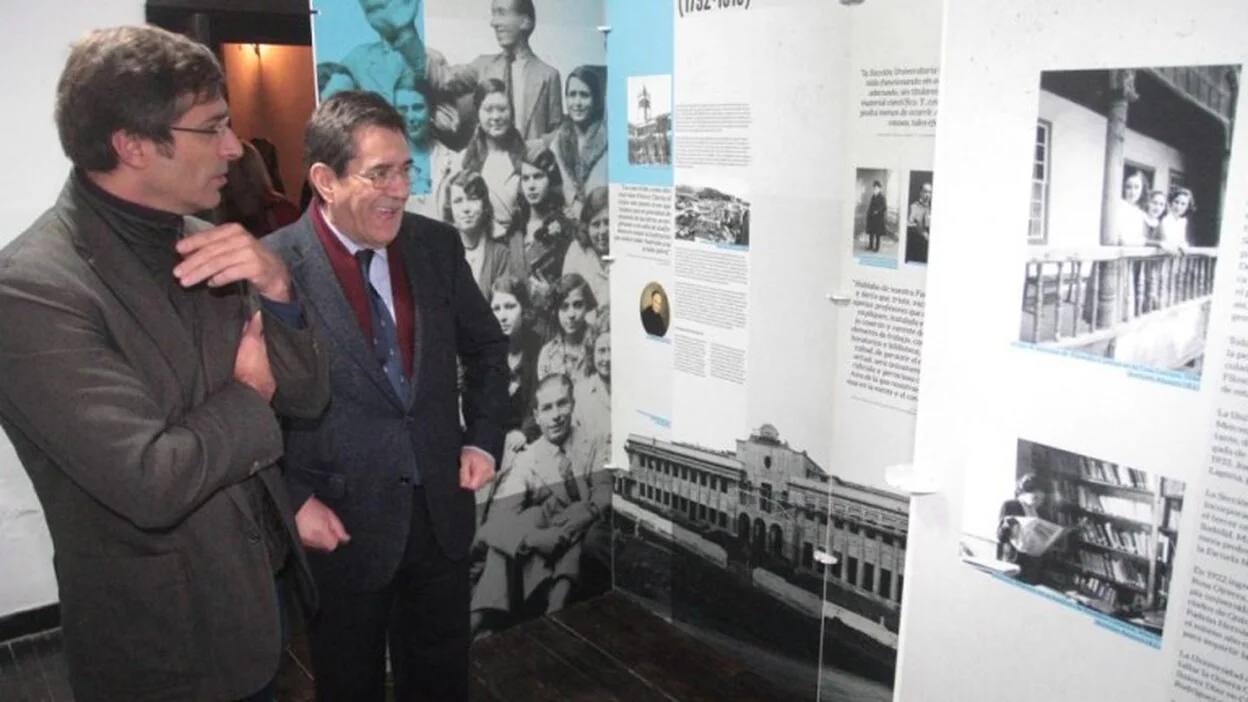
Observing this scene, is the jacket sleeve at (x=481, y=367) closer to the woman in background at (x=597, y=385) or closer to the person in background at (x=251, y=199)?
the woman in background at (x=597, y=385)

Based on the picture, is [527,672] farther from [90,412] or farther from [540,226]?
[90,412]

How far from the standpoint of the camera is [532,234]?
3.06 m

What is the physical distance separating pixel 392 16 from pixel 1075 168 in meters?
2.01

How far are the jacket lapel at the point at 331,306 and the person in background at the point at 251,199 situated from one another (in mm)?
1299

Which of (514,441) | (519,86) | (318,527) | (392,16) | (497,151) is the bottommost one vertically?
(514,441)

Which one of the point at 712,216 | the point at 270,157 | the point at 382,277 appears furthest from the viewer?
the point at 270,157

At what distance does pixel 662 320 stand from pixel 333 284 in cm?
129

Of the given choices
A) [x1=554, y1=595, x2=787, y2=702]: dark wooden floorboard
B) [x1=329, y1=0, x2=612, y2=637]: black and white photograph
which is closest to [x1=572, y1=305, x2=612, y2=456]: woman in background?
[x1=329, y1=0, x2=612, y2=637]: black and white photograph

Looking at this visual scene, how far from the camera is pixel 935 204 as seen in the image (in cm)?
147

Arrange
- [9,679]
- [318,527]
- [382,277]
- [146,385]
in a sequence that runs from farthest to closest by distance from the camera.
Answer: [9,679], [382,277], [318,527], [146,385]

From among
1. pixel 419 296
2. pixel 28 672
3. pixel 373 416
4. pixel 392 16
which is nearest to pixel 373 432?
pixel 373 416

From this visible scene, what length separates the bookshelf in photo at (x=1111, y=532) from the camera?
1.23 m

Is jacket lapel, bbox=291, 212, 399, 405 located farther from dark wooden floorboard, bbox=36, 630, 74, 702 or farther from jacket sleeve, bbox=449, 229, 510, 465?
dark wooden floorboard, bbox=36, 630, 74, 702

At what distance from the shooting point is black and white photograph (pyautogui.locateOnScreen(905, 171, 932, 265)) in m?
2.12
